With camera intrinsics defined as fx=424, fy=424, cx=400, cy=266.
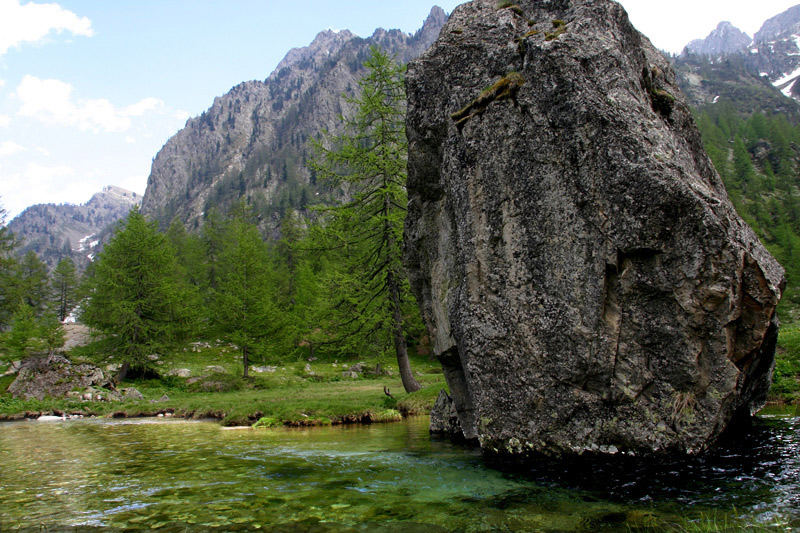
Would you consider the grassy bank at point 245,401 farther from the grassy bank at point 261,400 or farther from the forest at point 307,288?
the forest at point 307,288

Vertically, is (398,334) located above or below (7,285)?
below

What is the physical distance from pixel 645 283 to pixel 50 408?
91.6ft

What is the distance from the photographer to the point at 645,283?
739cm

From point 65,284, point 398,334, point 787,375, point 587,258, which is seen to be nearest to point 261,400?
point 398,334

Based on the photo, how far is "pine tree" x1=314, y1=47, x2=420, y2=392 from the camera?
20.3 metres

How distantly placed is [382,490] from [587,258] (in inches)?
213

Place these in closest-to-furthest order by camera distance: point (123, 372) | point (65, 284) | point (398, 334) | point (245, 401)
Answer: point (398, 334) < point (245, 401) < point (123, 372) < point (65, 284)

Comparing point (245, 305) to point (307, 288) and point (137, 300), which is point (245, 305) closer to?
point (137, 300)

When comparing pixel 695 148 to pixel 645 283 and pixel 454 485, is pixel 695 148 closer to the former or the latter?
pixel 645 283

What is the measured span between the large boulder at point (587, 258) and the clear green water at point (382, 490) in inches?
31.6

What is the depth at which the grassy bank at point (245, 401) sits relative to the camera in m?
17.3

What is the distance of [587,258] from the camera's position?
7781mm

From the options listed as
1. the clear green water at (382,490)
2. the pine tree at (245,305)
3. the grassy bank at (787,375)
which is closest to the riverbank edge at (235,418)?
the clear green water at (382,490)

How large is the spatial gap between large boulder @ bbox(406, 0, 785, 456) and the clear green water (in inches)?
31.6
